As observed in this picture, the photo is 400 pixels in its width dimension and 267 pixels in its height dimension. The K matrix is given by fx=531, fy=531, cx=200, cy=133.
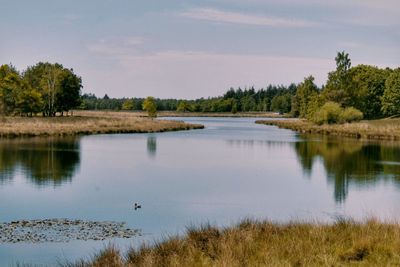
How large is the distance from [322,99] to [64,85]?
42.8 meters

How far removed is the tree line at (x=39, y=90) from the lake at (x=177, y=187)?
33.4 m

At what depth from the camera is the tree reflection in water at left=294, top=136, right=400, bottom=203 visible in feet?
94.2

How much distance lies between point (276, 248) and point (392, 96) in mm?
85961

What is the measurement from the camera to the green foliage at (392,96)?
8925 centimetres

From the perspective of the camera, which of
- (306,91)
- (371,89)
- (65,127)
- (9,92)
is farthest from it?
(306,91)

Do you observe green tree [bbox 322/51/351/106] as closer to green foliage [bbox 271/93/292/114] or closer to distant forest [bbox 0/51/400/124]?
distant forest [bbox 0/51/400/124]

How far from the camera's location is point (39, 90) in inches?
3403

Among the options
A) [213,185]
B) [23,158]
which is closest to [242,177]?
[213,185]

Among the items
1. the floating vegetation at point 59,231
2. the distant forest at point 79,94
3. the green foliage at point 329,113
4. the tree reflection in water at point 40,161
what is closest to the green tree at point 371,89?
the distant forest at point 79,94

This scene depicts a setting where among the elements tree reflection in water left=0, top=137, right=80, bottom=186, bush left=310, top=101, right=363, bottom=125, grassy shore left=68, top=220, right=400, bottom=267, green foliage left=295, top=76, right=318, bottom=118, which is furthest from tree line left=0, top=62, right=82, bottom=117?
grassy shore left=68, top=220, right=400, bottom=267

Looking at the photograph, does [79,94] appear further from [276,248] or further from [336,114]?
[276,248]

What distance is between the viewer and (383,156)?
140ft

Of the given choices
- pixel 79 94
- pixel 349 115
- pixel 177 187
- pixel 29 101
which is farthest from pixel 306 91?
pixel 177 187

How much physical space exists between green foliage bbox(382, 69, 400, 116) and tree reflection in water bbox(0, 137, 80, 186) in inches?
2355
